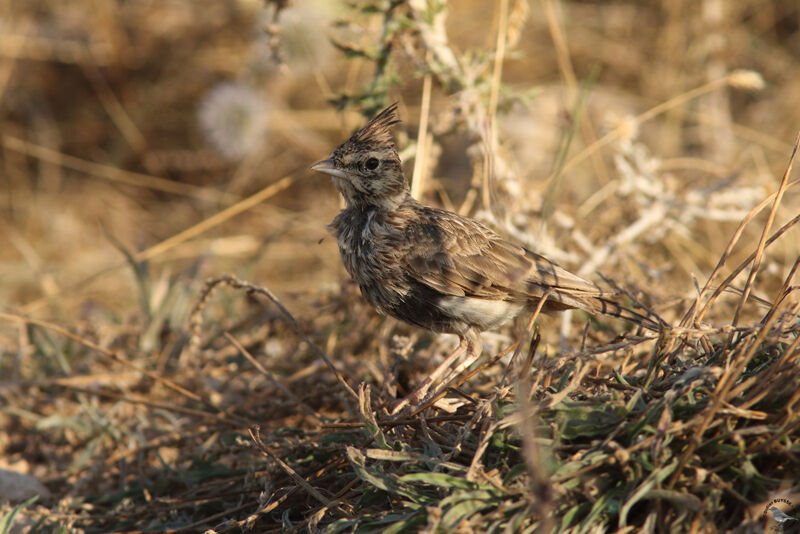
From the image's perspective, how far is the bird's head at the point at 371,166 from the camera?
3266mm

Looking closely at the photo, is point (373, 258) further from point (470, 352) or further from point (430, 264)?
point (470, 352)

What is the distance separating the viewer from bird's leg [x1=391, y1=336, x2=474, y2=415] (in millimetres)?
2924

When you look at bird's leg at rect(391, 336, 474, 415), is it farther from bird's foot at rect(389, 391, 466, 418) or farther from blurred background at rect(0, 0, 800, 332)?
blurred background at rect(0, 0, 800, 332)

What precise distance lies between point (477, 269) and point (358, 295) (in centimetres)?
105

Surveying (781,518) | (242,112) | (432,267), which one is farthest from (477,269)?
(242,112)

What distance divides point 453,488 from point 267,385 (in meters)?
1.90

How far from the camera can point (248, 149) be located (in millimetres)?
6977

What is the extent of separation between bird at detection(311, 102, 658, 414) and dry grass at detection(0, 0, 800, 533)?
0.19 meters

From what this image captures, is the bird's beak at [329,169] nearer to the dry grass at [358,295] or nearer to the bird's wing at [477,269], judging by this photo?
the bird's wing at [477,269]

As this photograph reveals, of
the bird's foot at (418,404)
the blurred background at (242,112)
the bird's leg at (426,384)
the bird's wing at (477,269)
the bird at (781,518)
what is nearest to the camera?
the bird at (781,518)

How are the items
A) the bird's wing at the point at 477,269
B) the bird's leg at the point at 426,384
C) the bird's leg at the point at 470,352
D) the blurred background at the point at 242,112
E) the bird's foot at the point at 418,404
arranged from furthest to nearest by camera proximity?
1. the blurred background at the point at 242,112
2. the bird's leg at the point at 470,352
3. the bird's wing at the point at 477,269
4. the bird's leg at the point at 426,384
5. the bird's foot at the point at 418,404

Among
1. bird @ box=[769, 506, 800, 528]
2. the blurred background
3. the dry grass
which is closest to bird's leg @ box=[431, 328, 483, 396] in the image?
the dry grass

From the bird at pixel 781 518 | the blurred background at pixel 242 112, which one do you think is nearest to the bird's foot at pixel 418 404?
the bird at pixel 781 518

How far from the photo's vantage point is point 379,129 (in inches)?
129
